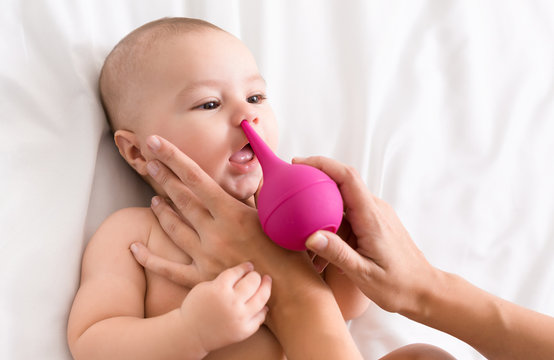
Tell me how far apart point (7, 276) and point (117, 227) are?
212 millimetres

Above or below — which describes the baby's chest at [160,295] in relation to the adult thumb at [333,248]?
below

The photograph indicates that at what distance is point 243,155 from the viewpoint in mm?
1062

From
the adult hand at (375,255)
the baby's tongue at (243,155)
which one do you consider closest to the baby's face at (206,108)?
the baby's tongue at (243,155)

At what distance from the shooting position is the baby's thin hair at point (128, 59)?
1101mm

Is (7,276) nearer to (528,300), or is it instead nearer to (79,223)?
(79,223)

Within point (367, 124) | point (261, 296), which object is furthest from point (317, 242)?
point (367, 124)

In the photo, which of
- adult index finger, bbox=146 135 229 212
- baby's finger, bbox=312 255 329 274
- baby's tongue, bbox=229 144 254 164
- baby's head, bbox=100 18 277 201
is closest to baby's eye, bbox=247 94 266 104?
baby's head, bbox=100 18 277 201

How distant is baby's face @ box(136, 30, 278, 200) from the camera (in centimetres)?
103

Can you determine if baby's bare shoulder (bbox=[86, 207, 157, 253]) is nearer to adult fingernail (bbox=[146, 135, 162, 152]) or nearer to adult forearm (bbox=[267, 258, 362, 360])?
adult fingernail (bbox=[146, 135, 162, 152])

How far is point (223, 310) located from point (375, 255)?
0.87 ft

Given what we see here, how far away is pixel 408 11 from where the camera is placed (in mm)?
1590

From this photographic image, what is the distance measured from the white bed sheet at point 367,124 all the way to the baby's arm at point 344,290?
3.5 inches

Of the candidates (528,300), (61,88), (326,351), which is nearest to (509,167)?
(528,300)

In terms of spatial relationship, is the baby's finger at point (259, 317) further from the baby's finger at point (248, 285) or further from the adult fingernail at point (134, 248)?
the adult fingernail at point (134, 248)
